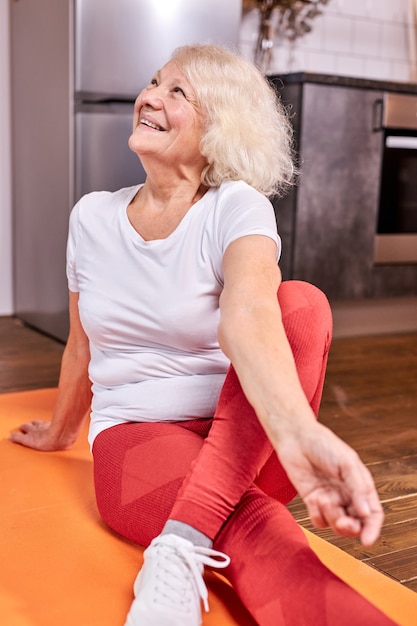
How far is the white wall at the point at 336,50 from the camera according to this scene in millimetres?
3367

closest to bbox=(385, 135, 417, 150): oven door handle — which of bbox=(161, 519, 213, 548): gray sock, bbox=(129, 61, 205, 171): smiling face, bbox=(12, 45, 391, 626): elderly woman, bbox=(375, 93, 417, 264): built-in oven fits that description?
bbox=(375, 93, 417, 264): built-in oven

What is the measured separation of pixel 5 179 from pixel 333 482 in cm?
276

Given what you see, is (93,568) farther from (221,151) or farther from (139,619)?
(221,151)

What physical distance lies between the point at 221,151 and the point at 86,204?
0.92 feet

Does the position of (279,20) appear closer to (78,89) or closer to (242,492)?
(78,89)

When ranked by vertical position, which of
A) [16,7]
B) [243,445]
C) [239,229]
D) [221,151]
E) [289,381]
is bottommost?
[243,445]

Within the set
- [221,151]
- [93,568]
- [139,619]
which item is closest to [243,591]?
[139,619]

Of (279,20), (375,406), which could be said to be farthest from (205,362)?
(279,20)

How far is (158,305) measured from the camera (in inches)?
52.1

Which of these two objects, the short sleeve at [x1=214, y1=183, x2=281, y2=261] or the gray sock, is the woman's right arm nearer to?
the short sleeve at [x1=214, y1=183, x2=281, y2=261]

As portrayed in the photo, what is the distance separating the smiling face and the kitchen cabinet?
5.35 feet

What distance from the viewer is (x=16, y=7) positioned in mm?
3205

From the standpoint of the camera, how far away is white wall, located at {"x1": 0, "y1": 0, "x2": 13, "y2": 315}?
10.8ft

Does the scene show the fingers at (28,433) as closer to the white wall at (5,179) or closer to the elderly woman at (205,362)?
the elderly woman at (205,362)
